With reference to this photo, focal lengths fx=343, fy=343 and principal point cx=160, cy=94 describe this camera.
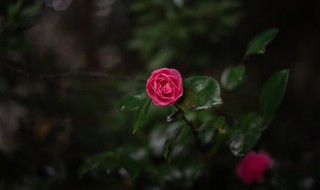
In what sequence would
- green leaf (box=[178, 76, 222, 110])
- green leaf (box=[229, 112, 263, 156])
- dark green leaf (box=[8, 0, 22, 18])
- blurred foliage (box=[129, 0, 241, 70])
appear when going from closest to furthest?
green leaf (box=[178, 76, 222, 110])
green leaf (box=[229, 112, 263, 156])
dark green leaf (box=[8, 0, 22, 18])
blurred foliage (box=[129, 0, 241, 70])

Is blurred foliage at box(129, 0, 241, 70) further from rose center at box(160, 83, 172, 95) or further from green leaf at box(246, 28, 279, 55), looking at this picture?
rose center at box(160, 83, 172, 95)

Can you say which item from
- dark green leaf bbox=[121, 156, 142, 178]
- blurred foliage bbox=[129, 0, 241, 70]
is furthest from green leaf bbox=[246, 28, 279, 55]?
blurred foliage bbox=[129, 0, 241, 70]

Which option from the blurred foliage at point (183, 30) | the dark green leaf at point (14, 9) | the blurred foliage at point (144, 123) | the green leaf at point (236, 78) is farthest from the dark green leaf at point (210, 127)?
the blurred foliage at point (183, 30)

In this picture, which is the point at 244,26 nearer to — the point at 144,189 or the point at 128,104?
the point at 144,189

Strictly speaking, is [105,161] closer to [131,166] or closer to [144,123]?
[131,166]

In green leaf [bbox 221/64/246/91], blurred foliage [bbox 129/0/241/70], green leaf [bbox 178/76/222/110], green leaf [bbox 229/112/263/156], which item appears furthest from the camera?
blurred foliage [bbox 129/0/241/70]

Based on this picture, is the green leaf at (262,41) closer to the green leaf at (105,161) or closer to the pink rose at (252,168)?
the pink rose at (252,168)
